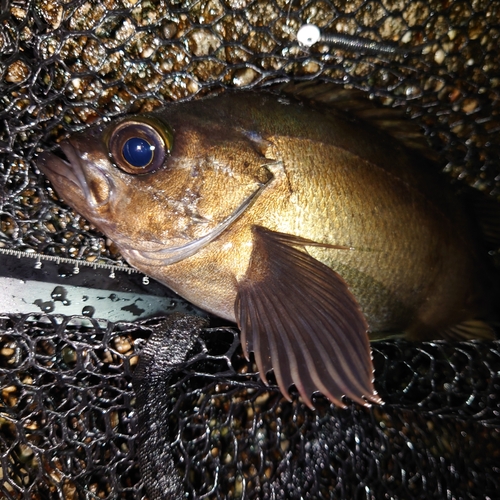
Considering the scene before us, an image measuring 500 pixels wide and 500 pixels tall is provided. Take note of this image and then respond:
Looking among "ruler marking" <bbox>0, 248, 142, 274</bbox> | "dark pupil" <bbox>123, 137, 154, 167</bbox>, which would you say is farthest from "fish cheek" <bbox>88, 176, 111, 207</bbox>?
"ruler marking" <bbox>0, 248, 142, 274</bbox>

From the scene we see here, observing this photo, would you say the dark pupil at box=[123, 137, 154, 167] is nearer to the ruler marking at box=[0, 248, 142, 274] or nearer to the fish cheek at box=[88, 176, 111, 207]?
the fish cheek at box=[88, 176, 111, 207]

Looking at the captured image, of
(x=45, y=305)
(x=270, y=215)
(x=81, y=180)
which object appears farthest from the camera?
(x=45, y=305)

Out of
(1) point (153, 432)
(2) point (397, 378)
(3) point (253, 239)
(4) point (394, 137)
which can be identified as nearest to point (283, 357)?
(3) point (253, 239)

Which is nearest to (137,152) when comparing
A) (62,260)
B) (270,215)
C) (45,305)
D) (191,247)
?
(191,247)

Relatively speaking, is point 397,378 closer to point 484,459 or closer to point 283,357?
point 484,459

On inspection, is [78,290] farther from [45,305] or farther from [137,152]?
[137,152]

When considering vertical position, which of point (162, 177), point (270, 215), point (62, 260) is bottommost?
point (62, 260)
